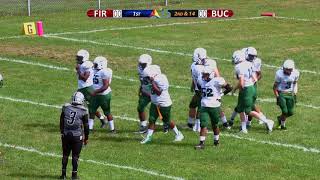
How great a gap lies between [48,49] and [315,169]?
649 inches

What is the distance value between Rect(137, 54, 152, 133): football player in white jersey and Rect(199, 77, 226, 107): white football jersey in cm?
149

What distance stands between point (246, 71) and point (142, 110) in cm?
266

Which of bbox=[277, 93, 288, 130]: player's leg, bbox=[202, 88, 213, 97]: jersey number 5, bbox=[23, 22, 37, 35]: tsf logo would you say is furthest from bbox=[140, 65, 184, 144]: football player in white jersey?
bbox=[23, 22, 37, 35]: tsf logo

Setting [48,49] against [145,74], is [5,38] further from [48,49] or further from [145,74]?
[145,74]

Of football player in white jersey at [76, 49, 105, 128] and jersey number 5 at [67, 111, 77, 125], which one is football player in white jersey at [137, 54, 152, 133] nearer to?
football player in white jersey at [76, 49, 105, 128]

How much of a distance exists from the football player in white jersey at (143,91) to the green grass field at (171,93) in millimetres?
435

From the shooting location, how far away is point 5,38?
3262cm

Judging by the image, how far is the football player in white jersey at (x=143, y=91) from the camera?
1784cm

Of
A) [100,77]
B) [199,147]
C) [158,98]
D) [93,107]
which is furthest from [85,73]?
[199,147]

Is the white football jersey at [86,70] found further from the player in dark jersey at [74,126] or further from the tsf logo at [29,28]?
the tsf logo at [29,28]

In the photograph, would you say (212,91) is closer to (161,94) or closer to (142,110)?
(161,94)

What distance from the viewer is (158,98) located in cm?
1761

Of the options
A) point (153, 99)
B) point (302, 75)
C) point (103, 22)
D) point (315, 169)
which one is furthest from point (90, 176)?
point (103, 22)
